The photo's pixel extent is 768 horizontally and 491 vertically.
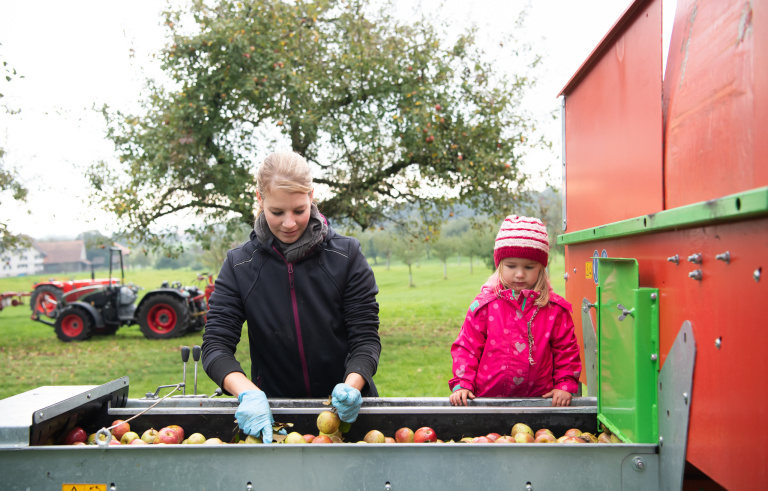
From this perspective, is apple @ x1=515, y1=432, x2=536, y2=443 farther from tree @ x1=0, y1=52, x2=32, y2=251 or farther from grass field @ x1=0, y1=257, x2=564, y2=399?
tree @ x1=0, y1=52, x2=32, y2=251

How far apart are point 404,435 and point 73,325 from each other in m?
12.3

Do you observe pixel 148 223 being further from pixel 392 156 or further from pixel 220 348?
pixel 220 348

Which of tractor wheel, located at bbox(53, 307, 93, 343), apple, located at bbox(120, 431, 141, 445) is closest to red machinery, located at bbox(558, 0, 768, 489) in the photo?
apple, located at bbox(120, 431, 141, 445)

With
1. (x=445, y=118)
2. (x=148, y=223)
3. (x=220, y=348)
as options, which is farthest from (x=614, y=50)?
(x=148, y=223)

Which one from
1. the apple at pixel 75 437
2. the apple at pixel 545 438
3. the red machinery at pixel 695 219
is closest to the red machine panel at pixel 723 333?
the red machinery at pixel 695 219

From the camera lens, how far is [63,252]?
163ft

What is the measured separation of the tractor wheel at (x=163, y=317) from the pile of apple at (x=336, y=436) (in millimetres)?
10072

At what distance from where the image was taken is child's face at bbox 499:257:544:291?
282 centimetres

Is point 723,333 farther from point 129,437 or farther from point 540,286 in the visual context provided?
point 129,437

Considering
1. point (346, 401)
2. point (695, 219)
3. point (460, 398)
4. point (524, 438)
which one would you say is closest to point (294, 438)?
point (346, 401)

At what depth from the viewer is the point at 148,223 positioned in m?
9.77

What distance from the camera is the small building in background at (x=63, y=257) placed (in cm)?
4816

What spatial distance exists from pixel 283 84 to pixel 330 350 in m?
6.86

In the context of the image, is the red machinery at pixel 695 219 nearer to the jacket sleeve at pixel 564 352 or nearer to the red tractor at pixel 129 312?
the jacket sleeve at pixel 564 352
